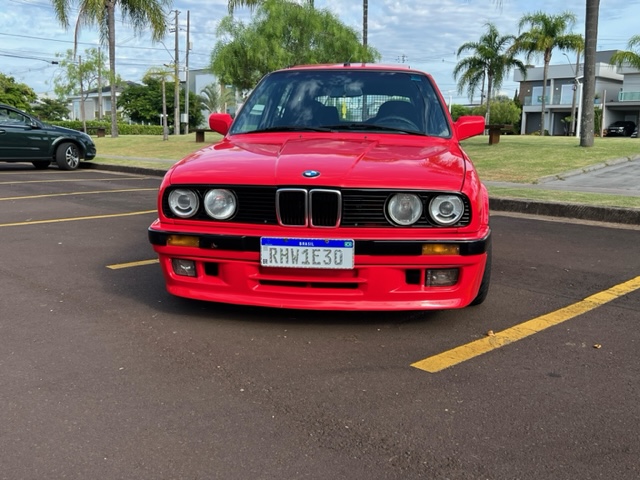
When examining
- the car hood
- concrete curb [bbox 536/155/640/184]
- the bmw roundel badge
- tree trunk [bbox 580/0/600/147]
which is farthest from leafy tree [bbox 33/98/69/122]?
the bmw roundel badge

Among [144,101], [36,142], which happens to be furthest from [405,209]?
[144,101]

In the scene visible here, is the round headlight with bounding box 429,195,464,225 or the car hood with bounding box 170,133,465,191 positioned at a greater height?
the car hood with bounding box 170,133,465,191

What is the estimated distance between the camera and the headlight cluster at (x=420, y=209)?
10.5ft

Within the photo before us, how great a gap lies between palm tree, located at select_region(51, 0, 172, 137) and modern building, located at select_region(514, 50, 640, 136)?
37480mm

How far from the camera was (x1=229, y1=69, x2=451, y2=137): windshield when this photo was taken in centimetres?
441

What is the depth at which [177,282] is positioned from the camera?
139 inches

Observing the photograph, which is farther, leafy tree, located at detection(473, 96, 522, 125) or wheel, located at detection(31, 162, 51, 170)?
leafy tree, located at detection(473, 96, 522, 125)

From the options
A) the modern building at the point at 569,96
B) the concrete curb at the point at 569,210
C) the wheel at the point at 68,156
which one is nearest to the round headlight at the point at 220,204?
the concrete curb at the point at 569,210

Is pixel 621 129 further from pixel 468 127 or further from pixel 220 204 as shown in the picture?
pixel 220 204

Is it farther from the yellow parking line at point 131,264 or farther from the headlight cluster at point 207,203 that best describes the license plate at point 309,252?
the yellow parking line at point 131,264

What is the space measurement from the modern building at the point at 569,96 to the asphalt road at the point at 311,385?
55.0 m

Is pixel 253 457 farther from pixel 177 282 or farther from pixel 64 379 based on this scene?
pixel 177 282

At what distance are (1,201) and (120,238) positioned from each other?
369 centimetres

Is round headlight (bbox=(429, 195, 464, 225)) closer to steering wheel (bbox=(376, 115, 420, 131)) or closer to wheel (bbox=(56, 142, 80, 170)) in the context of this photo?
steering wheel (bbox=(376, 115, 420, 131))
